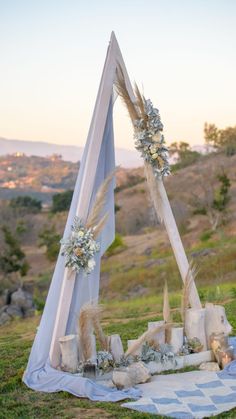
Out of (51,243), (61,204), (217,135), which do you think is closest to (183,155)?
(217,135)

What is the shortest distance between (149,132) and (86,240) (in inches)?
58.3

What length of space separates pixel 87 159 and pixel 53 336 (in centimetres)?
192

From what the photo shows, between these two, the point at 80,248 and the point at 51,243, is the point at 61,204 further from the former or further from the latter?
the point at 80,248

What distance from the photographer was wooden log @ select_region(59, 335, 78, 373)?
6227 mm

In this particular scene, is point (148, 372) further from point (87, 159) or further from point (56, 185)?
point (56, 185)

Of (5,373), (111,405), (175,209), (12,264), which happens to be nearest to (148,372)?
(111,405)

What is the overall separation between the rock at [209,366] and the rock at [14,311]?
40.0 feet

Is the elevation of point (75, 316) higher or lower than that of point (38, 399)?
higher

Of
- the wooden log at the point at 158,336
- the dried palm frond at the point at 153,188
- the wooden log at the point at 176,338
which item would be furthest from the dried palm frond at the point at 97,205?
the wooden log at the point at 176,338

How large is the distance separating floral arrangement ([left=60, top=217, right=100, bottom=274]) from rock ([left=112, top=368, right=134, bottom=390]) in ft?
3.60

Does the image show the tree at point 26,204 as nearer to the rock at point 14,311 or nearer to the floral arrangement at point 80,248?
the rock at point 14,311

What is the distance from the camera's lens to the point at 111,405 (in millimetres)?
5496

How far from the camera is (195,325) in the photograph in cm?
691

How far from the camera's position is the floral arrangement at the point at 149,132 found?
6941 millimetres
